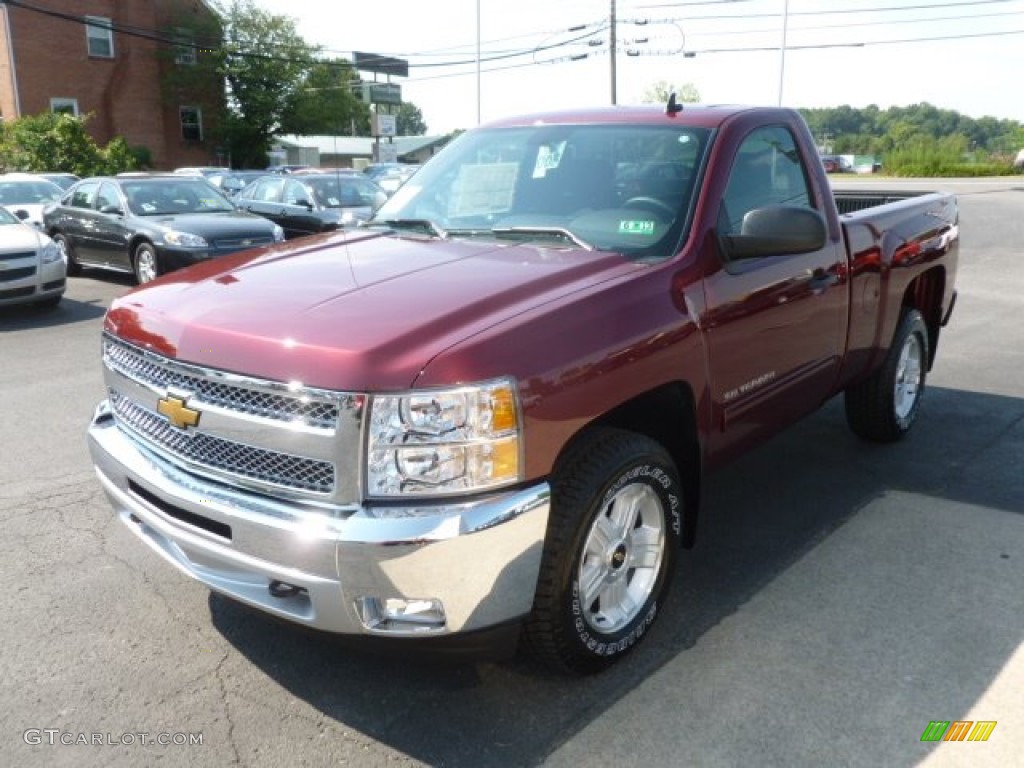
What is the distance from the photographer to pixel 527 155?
13.4ft

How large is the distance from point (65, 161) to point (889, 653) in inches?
1267

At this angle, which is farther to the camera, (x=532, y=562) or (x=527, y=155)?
(x=527, y=155)

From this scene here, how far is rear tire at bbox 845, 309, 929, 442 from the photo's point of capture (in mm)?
5141

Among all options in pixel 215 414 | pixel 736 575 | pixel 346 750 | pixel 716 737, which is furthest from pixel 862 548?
pixel 215 414

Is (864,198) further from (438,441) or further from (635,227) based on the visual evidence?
(438,441)

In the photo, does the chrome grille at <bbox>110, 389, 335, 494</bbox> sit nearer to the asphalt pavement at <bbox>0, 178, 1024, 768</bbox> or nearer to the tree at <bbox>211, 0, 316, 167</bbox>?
the asphalt pavement at <bbox>0, 178, 1024, 768</bbox>

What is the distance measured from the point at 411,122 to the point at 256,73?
96661mm

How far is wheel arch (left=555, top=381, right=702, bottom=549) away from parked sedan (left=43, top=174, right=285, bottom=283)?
27.8 feet

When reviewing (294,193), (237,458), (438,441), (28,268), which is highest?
(294,193)

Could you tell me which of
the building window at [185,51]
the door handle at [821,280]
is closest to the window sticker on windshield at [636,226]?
the door handle at [821,280]

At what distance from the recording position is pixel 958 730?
110 inches

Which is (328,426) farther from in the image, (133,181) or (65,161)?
(65,161)

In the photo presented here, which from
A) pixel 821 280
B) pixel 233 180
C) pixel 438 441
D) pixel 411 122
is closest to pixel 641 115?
pixel 821 280

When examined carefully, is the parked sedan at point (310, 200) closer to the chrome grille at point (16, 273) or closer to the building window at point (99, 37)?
the chrome grille at point (16, 273)
